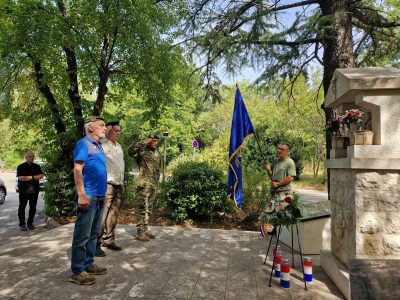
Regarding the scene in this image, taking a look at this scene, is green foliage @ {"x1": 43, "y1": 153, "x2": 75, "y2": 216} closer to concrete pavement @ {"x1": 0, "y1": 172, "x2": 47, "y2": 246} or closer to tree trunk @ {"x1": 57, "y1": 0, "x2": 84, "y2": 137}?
concrete pavement @ {"x1": 0, "y1": 172, "x2": 47, "y2": 246}

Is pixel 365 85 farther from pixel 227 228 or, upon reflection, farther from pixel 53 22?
pixel 53 22

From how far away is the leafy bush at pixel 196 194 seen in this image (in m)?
8.11

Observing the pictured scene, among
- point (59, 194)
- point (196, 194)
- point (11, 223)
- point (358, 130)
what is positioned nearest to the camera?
point (358, 130)

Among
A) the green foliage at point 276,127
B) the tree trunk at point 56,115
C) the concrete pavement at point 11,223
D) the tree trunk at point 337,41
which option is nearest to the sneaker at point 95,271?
the concrete pavement at point 11,223

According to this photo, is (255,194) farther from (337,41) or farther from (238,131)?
(337,41)

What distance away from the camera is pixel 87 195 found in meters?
4.02

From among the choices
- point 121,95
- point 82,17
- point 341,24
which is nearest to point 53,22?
point 82,17

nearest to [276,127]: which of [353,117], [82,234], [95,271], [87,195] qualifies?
[353,117]

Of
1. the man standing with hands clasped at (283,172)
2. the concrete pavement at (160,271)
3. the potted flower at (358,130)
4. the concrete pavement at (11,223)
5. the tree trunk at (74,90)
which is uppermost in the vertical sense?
the tree trunk at (74,90)

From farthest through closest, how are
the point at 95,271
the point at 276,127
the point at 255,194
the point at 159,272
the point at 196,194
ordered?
the point at 276,127 < the point at 255,194 < the point at 196,194 < the point at 159,272 < the point at 95,271

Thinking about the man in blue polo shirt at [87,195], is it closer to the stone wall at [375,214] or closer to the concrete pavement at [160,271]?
the concrete pavement at [160,271]

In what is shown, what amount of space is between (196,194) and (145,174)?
2167 millimetres

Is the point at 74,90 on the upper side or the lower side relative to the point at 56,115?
upper

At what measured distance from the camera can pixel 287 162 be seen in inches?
223
